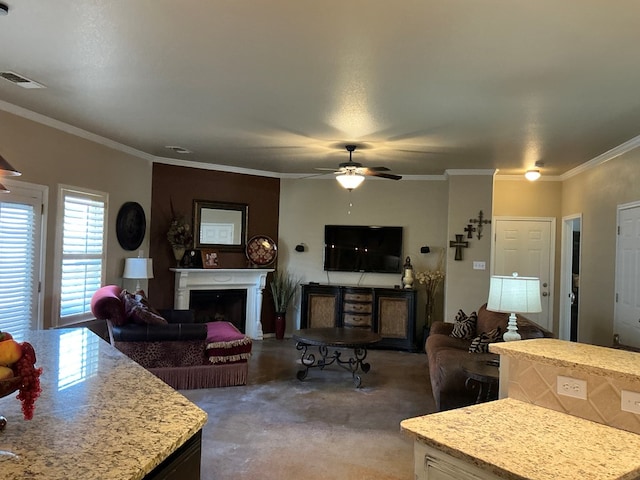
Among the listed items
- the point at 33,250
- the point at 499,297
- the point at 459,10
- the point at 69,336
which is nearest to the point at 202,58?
the point at 459,10

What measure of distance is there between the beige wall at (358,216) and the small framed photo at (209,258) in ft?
3.40

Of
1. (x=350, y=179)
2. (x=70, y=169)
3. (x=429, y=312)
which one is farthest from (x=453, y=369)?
(x=70, y=169)

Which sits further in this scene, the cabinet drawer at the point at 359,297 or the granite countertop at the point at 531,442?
the cabinet drawer at the point at 359,297

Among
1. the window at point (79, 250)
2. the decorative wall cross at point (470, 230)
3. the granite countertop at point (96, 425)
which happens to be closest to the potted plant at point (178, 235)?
the window at point (79, 250)

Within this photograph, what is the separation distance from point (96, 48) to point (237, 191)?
4231 millimetres

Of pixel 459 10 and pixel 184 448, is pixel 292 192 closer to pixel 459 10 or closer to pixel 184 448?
pixel 459 10

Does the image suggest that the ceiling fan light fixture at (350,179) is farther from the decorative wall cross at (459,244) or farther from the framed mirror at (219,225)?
the framed mirror at (219,225)

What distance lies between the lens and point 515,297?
10.4 feet

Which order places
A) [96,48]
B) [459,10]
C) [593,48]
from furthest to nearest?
[96,48]
[593,48]
[459,10]

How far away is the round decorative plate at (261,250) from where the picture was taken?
7109mm

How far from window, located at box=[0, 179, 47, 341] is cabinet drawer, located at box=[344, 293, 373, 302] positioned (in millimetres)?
3822

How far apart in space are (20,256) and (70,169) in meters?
1.04

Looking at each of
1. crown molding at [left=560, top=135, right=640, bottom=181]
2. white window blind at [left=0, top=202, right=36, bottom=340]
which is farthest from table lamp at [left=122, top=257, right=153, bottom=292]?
crown molding at [left=560, top=135, right=640, bottom=181]

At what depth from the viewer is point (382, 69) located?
299cm
